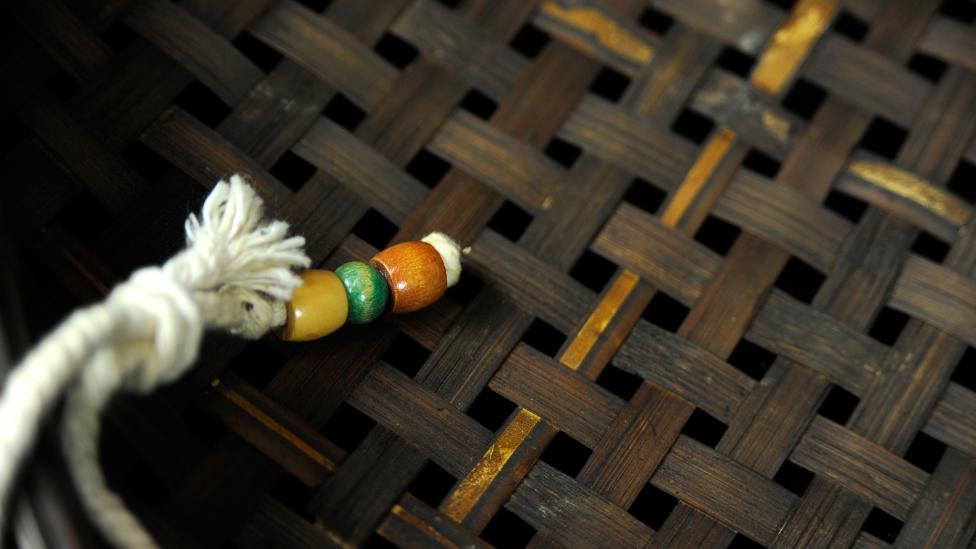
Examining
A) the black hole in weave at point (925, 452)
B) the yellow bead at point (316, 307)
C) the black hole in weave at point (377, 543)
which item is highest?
the black hole in weave at point (925, 452)

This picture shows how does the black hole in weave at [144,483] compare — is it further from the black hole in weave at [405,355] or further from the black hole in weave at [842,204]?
the black hole in weave at [842,204]

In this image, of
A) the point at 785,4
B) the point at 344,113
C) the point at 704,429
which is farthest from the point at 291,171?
the point at 785,4

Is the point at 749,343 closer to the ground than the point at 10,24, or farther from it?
farther from it

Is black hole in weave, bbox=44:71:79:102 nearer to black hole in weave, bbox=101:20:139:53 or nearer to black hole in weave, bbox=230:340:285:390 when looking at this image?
black hole in weave, bbox=101:20:139:53

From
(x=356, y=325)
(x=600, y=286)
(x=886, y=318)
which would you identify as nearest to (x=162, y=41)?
(x=356, y=325)

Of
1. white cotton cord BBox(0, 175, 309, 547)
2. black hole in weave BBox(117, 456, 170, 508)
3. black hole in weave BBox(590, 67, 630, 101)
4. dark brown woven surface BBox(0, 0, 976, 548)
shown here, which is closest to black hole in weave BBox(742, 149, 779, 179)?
dark brown woven surface BBox(0, 0, 976, 548)

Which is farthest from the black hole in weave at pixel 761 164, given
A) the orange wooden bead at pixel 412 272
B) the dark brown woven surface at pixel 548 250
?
the orange wooden bead at pixel 412 272

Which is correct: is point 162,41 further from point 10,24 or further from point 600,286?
point 600,286
